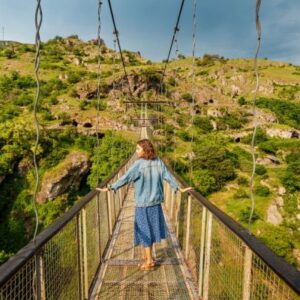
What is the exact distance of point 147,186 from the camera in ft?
11.5

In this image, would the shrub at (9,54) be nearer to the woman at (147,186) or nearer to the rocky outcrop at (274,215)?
the rocky outcrop at (274,215)

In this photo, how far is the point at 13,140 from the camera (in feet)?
116

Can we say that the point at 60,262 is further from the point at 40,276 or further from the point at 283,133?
the point at 283,133

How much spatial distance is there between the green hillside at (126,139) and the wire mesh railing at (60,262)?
24.1 ft

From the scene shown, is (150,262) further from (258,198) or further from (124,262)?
(258,198)

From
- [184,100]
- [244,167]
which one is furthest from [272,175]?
[184,100]

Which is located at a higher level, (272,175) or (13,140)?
(13,140)

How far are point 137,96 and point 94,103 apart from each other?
11.2 metres

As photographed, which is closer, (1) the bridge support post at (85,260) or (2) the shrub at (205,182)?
(1) the bridge support post at (85,260)

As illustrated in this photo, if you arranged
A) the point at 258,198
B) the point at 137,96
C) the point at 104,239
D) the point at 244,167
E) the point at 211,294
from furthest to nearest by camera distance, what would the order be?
1. the point at 137,96
2. the point at 244,167
3. the point at 258,198
4. the point at 104,239
5. the point at 211,294

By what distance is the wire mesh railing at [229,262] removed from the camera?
1.38 metres

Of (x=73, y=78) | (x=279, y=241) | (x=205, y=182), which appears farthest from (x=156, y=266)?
(x=73, y=78)

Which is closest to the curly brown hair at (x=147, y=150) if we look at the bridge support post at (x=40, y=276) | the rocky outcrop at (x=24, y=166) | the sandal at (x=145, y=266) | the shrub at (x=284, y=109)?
the sandal at (x=145, y=266)

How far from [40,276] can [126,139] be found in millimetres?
39164
